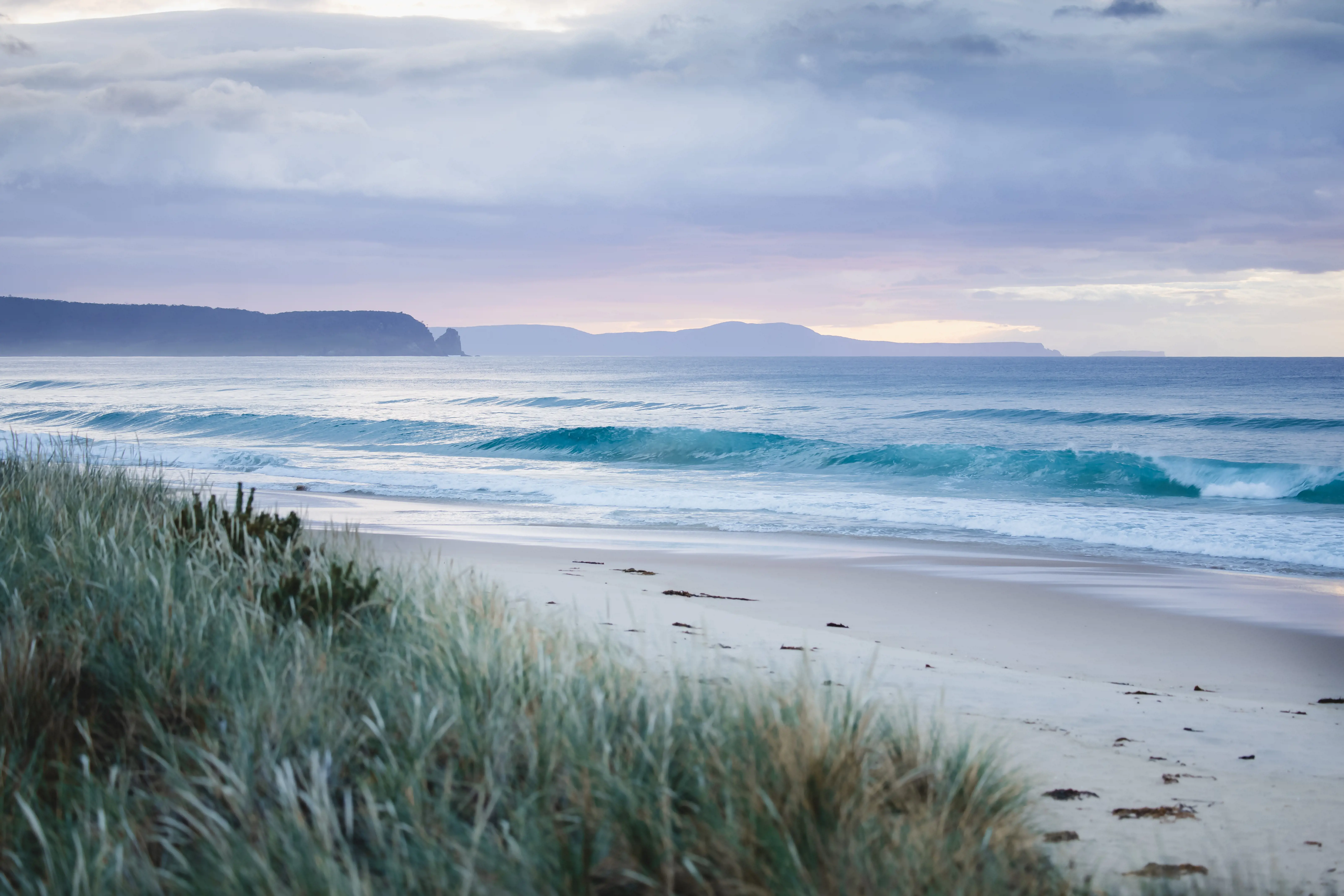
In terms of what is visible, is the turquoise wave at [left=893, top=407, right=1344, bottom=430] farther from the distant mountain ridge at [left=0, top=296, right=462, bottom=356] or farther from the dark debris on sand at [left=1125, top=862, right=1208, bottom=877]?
the distant mountain ridge at [left=0, top=296, right=462, bottom=356]

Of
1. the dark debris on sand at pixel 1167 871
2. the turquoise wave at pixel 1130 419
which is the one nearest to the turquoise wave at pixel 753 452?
the turquoise wave at pixel 1130 419

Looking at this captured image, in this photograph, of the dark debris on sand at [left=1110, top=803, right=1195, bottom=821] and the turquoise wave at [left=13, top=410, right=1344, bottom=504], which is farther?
the turquoise wave at [left=13, top=410, right=1344, bottom=504]

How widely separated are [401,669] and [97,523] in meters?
3.79

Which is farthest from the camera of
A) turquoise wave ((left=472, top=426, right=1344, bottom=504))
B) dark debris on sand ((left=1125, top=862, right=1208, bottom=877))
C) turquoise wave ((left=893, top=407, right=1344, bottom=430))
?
turquoise wave ((left=893, top=407, right=1344, bottom=430))

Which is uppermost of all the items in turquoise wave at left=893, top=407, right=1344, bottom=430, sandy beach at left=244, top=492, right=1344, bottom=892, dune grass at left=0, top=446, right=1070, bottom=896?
turquoise wave at left=893, top=407, right=1344, bottom=430

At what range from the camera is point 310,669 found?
317cm

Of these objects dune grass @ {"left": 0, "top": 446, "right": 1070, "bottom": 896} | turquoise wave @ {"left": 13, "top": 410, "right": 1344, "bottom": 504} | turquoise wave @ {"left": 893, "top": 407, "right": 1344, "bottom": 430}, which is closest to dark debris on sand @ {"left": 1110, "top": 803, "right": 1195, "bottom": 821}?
dune grass @ {"left": 0, "top": 446, "right": 1070, "bottom": 896}

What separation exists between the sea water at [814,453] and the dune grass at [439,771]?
7.15 meters

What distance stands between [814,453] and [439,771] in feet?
81.1

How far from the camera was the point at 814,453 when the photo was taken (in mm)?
26812

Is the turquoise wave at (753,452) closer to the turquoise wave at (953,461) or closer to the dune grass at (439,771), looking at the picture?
the turquoise wave at (953,461)

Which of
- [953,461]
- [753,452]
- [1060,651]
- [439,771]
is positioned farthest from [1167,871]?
[753,452]

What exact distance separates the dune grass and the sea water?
23.5 ft

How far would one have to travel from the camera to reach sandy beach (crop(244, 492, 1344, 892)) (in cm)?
330
